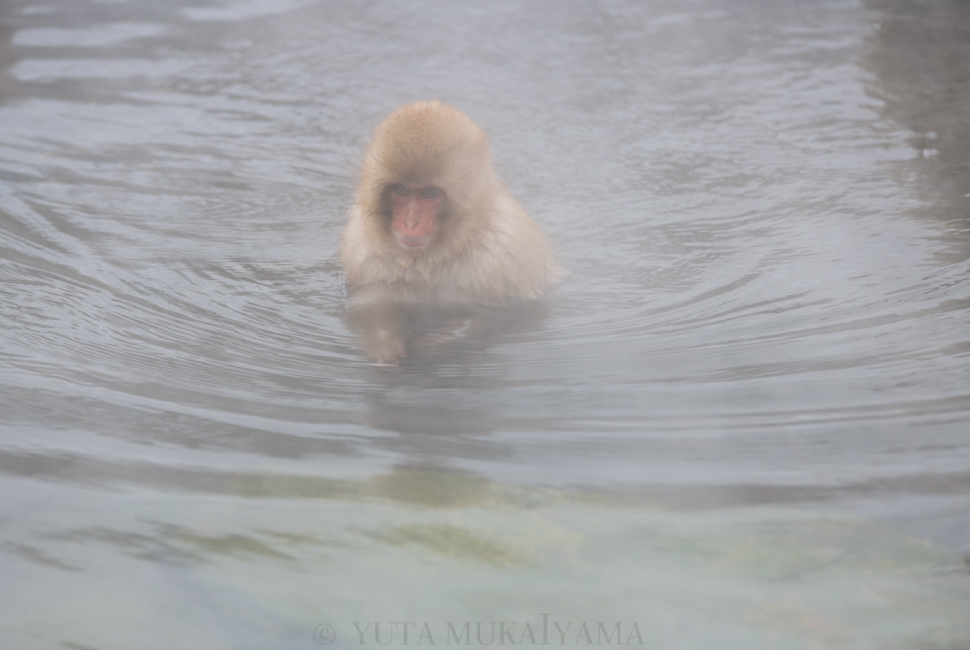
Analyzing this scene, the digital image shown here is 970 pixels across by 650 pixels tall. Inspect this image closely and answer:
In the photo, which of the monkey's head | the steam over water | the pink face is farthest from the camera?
the pink face

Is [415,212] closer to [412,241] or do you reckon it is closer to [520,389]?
[412,241]

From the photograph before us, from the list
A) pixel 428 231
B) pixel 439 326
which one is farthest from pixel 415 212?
pixel 439 326

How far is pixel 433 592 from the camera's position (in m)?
1.98

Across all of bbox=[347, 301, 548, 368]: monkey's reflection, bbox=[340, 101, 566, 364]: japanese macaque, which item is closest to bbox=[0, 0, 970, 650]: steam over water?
bbox=[347, 301, 548, 368]: monkey's reflection

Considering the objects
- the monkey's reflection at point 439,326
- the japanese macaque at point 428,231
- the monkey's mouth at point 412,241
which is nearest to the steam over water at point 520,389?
the monkey's reflection at point 439,326

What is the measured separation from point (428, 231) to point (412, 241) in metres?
0.06

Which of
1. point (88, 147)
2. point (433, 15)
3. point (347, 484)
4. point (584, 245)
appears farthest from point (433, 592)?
point (433, 15)

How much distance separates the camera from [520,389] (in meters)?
2.94

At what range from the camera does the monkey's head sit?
3234 millimetres

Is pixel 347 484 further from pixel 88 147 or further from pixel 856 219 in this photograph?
pixel 88 147

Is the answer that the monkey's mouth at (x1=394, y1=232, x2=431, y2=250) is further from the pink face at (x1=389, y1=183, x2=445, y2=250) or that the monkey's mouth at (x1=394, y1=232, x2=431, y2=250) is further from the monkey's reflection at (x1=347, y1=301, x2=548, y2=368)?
the monkey's reflection at (x1=347, y1=301, x2=548, y2=368)

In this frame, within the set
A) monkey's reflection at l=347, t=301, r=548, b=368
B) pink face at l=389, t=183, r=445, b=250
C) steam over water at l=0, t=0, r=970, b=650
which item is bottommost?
monkey's reflection at l=347, t=301, r=548, b=368

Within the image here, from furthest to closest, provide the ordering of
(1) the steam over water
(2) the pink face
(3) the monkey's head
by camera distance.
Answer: (2) the pink face, (3) the monkey's head, (1) the steam over water

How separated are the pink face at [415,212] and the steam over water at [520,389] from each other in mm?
362
